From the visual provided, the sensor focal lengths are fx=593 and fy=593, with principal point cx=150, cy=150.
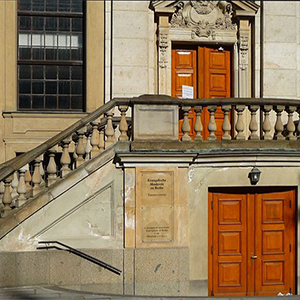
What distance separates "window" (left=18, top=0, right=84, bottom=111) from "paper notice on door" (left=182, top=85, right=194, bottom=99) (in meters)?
2.51

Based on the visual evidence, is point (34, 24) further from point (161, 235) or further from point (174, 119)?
point (161, 235)

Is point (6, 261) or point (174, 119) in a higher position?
point (174, 119)

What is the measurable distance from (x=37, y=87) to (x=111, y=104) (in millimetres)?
3958

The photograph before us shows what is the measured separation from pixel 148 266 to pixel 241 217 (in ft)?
7.01

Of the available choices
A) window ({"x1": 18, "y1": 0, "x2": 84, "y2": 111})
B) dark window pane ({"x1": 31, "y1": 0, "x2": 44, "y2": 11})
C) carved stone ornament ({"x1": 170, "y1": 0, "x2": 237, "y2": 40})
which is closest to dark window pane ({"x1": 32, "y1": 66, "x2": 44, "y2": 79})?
window ({"x1": 18, "y1": 0, "x2": 84, "y2": 111})

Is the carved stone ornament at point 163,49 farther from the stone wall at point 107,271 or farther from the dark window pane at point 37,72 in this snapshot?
the stone wall at point 107,271

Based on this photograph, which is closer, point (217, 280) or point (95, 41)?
point (217, 280)

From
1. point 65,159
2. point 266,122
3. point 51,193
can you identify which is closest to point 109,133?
point 65,159

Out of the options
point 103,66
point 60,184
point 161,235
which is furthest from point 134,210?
point 103,66

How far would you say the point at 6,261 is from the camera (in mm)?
10477

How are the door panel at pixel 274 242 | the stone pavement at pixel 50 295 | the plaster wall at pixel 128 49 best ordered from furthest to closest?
the plaster wall at pixel 128 49
the door panel at pixel 274 242
the stone pavement at pixel 50 295

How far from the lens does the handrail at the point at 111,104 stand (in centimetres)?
1045

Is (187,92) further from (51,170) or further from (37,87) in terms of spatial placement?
(51,170)

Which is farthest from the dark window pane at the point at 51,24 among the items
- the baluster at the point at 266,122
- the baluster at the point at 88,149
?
the baluster at the point at 266,122
